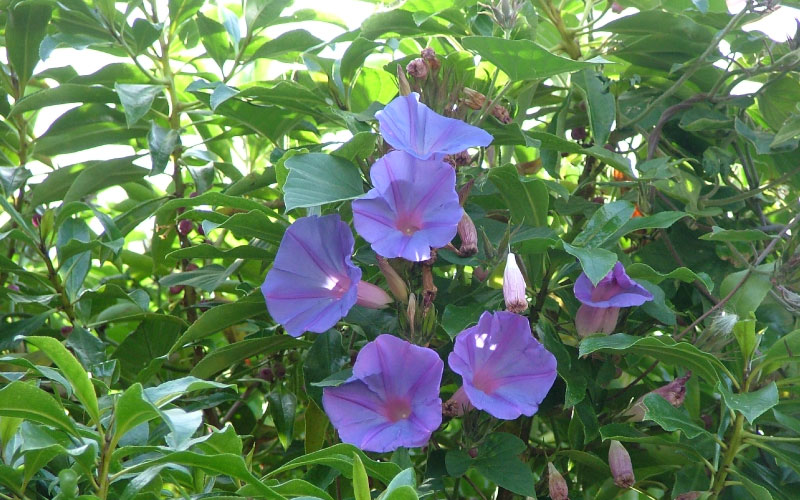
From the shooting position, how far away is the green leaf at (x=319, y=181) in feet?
2.87

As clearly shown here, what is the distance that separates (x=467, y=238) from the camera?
3.11 ft

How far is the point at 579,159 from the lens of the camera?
1505 millimetres

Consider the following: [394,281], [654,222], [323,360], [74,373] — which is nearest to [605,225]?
[654,222]

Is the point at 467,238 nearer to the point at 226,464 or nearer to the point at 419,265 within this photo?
the point at 419,265

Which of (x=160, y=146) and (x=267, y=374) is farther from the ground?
(x=160, y=146)

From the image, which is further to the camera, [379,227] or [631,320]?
[631,320]

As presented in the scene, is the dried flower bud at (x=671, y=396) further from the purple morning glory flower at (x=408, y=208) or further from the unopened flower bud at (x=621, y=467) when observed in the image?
the purple morning glory flower at (x=408, y=208)

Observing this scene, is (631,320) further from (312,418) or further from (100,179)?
(100,179)

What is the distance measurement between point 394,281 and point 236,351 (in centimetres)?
27

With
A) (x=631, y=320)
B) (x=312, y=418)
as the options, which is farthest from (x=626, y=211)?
(x=312, y=418)

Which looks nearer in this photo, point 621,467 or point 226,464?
point 226,464

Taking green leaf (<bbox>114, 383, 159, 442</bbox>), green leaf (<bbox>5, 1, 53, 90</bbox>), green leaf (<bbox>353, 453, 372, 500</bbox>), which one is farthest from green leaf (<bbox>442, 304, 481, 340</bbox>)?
green leaf (<bbox>5, 1, 53, 90</bbox>)

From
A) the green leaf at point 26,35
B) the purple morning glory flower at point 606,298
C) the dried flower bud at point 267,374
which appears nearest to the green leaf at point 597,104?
the purple morning glory flower at point 606,298

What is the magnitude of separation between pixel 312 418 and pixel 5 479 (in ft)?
1.27
